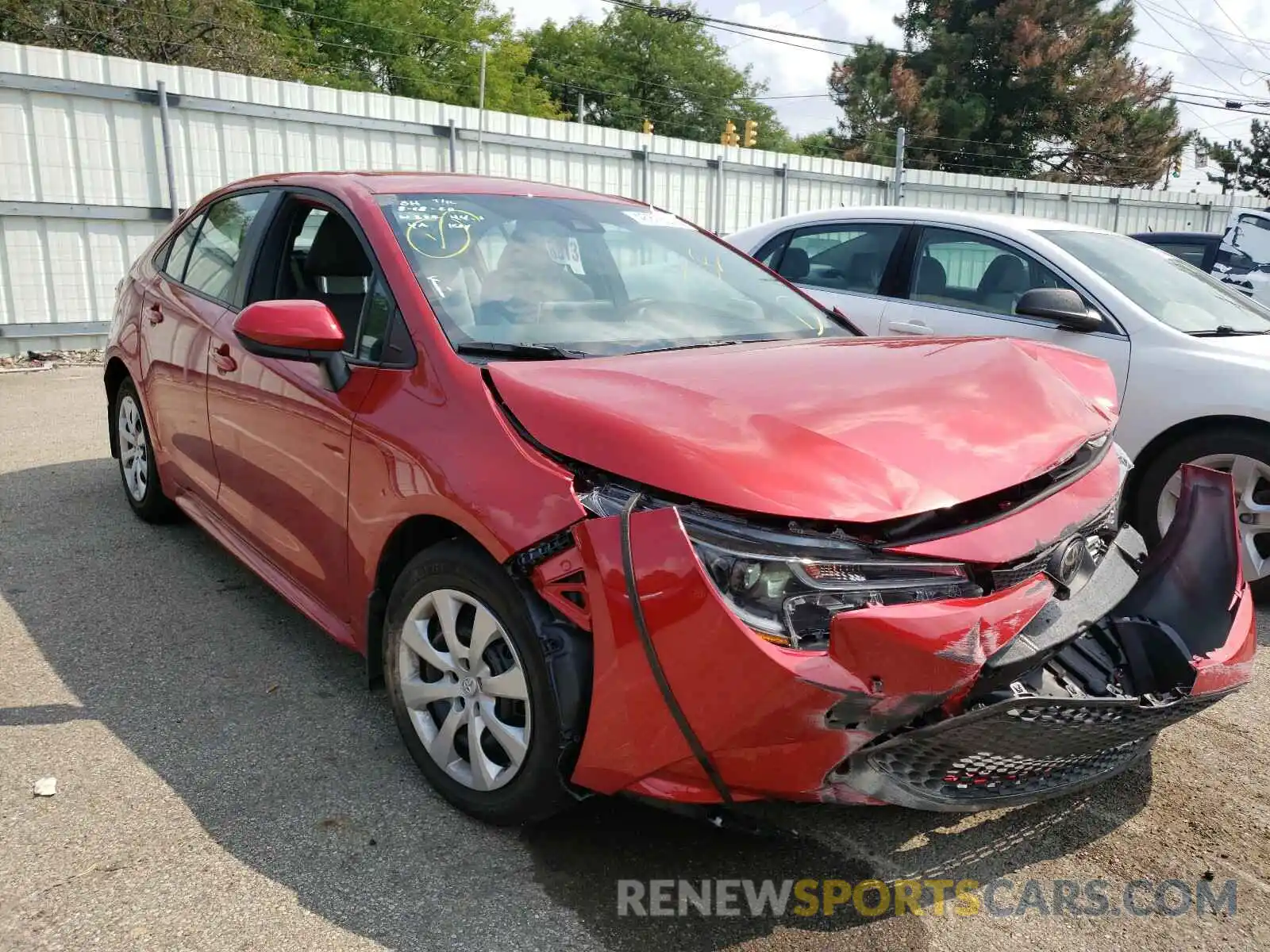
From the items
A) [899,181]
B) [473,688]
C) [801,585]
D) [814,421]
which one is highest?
[899,181]

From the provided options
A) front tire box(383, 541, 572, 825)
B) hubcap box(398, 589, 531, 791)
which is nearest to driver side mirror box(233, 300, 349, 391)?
front tire box(383, 541, 572, 825)

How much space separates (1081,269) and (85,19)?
28431 mm

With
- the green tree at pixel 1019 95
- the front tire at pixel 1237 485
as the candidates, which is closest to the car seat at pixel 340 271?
the front tire at pixel 1237 485

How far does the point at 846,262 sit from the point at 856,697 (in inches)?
169

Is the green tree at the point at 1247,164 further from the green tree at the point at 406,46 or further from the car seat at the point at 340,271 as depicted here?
the car seat at the point at 340,271

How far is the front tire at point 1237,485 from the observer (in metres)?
4.17

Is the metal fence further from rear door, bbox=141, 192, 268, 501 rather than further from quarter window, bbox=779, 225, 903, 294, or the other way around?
rear door, bbox=141, 192, 268, 501

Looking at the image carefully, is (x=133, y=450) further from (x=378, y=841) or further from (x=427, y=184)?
(x=378, y=841)

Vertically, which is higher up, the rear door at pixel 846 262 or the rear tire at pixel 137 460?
the rear door at pixel 846 262

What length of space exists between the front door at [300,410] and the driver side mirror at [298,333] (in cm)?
4

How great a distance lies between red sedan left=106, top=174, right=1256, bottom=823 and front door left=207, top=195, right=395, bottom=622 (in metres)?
0.02

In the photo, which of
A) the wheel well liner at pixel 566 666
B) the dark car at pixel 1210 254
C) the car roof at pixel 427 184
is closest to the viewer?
the wheel well liner at pixel 566 666

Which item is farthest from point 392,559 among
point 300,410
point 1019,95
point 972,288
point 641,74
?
point 641,74

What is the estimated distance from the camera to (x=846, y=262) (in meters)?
5.75
